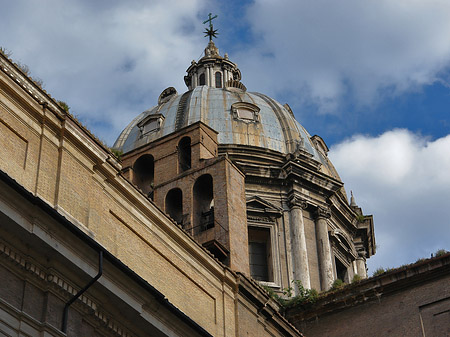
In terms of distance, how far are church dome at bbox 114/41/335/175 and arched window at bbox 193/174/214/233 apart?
52.0ft

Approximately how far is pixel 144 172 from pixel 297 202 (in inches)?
490

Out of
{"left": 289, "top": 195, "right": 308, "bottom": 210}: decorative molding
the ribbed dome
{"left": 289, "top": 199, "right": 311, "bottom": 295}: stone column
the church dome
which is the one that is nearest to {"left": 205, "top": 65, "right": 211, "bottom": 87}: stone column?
the church dome

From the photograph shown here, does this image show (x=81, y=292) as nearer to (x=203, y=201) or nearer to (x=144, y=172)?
(x=203, y=201)

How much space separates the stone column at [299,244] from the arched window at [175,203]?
36.7 ft

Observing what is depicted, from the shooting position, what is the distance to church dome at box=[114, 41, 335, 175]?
47.8 m

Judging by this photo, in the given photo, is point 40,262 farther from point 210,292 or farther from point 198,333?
point 210,292

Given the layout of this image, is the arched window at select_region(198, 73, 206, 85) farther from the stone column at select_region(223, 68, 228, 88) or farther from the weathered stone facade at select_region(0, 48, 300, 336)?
the weathered stone facade at select_region(0, 48, 300, 336)

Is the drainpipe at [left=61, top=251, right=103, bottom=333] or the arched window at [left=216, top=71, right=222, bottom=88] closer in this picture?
the drainpipe at [left=61, top=251, right=103, bottom=333]

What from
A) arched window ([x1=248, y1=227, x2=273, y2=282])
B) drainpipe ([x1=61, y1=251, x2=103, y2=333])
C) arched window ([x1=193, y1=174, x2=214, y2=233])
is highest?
arched window ([x1=248, y1=227, x2=273, y2=282])

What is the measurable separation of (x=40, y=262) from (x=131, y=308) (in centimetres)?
230

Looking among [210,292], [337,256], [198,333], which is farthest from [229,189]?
[337,256]

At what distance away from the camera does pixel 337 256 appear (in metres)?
45.9

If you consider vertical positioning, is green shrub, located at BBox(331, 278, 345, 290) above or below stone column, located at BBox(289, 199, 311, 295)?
below

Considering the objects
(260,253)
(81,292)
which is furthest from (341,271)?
(81,292)
